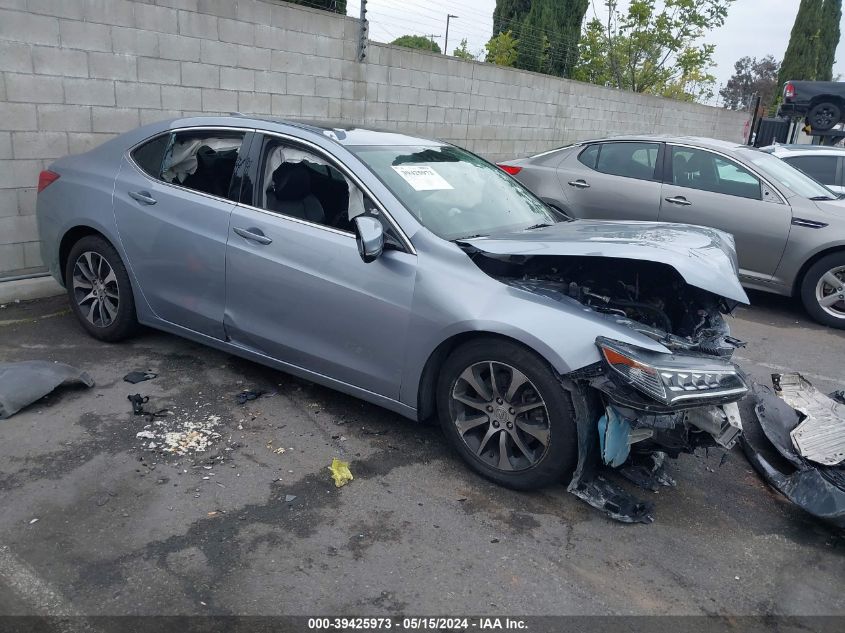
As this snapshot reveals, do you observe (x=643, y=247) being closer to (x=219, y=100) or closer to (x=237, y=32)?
(x=219, y=100)

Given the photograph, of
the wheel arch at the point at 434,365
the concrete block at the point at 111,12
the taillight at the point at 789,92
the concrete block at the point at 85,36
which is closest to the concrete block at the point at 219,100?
the concrete block at the point at 111,12

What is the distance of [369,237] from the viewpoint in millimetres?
3527

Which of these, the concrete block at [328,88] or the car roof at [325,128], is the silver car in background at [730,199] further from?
the car roof at [325,128]

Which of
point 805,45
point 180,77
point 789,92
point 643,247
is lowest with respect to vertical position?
point 643,247

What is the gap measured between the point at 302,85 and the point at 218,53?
1.25m

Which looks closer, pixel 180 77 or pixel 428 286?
pixel 428 286

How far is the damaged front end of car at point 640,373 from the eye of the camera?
10.1 ft

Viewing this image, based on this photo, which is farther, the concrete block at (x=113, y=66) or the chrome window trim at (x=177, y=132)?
the concrete block at (x=113, y=66)

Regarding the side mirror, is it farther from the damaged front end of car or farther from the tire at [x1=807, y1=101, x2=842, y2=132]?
the tire at [x1=807, y1=101, x2=842, y2=132]

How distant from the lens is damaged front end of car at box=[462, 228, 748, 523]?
3.09 metres

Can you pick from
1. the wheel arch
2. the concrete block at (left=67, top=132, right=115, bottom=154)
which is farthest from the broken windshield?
the concrete block at (left=67, top=132, right=115, bottom=154)

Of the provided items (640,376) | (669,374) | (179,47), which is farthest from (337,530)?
(179,47)

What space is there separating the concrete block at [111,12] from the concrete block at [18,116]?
98cm

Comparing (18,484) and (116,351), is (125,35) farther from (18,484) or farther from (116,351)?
(18,484)
